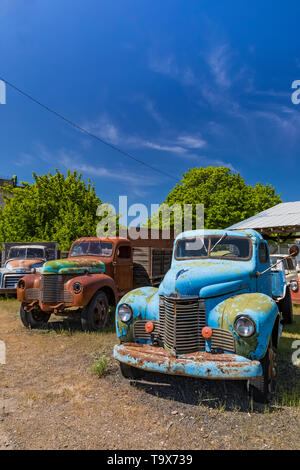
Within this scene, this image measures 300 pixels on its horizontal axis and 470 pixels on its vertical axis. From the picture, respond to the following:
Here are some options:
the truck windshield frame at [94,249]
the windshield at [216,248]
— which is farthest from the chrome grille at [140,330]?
the truck windshield frame at [94,249]

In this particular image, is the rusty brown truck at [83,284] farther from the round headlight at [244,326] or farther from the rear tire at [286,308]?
the round headlight at [244,326]

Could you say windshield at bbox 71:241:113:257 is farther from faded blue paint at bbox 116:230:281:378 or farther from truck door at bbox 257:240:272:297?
truck door at bbox 257:240:272:297

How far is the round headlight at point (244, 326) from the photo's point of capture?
317cm

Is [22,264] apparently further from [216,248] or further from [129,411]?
[129,411]

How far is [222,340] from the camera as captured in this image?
3357 mm

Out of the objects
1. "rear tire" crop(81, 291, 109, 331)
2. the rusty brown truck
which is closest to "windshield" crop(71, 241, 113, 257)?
the rusty brown truck

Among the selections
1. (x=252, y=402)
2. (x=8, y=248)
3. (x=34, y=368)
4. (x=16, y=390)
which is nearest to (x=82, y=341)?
(x=34, y=368)

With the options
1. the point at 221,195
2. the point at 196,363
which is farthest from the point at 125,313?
the point at 221,195

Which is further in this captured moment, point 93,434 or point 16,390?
point 16,390

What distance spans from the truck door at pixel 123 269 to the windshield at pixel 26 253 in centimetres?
482

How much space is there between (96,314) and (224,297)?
3.56m
